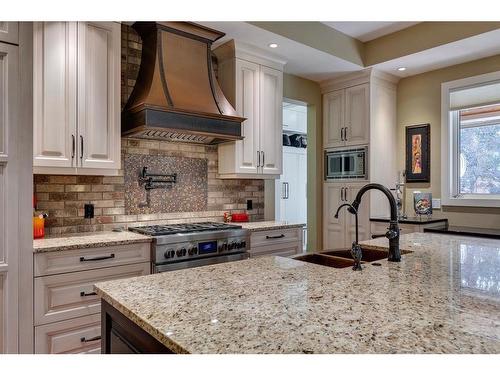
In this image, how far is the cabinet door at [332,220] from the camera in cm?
439

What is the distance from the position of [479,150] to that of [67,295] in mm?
4146

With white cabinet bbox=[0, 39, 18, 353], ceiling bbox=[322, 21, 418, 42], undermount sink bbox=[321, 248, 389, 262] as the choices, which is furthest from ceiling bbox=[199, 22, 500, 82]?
undermount sink bbox=[321, 248, 389, 262]

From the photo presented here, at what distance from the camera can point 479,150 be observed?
3.91 m

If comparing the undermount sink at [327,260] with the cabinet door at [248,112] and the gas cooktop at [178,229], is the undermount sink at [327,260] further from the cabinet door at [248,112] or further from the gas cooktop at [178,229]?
the cabinet door at [248,112]

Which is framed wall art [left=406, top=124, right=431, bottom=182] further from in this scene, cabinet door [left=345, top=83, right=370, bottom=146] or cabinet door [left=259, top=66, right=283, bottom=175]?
cabinet door [left=259, top=66, right=283, bottom=175]

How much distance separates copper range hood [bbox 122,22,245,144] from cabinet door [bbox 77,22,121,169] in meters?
0.17

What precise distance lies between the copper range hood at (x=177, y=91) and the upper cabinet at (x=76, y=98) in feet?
0.75

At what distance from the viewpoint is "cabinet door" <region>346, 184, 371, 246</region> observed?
412 centimetres

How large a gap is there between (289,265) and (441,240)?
1.28m

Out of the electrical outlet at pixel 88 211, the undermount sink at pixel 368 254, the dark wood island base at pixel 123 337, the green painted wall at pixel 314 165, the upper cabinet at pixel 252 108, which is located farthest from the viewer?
the green painted wall at pixel 314 165

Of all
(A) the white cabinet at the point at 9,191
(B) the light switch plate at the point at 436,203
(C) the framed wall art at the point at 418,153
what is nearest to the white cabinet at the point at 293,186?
(C) the framed wall art at the point at 418,153

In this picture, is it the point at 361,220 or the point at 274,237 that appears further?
the point at 361,220

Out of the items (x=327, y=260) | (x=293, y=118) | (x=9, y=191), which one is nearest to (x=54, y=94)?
(x=9, y=191)

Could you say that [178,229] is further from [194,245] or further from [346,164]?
[346,164]
